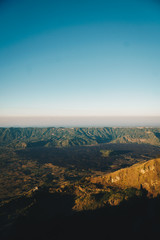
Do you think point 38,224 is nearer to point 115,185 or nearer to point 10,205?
point 10,205

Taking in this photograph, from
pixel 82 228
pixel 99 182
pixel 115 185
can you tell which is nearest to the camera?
pixel 82 228

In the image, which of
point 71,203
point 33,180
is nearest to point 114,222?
point 71,203

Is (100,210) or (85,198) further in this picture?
(85,198)

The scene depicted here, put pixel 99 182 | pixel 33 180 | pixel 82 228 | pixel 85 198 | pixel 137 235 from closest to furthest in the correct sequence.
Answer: pixel 137 235 → pixel 82 228 → pixel 85 198 → pixel 99 182 → pixel 33 180

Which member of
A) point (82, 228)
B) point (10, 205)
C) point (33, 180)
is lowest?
point (33, 180)

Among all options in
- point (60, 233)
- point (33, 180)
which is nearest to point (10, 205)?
point (60, 233)

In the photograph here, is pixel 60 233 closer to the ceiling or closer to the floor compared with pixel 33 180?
closer to the ceiling
